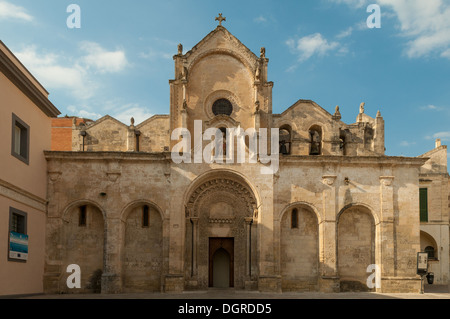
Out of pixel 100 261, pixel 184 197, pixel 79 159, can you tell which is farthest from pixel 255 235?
pixel 79 159

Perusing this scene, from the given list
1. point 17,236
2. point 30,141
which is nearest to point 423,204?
point 30,141

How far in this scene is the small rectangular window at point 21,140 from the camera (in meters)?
Answer: 21.7

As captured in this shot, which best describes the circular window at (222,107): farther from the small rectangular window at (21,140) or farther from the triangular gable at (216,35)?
the small rectangular window at (21,140)

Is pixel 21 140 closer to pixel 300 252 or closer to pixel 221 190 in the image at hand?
pixel 221 190

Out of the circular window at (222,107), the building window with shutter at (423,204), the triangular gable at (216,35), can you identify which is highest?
the triangular gable at (216,35)

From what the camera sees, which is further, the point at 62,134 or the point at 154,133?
the point at 62,134

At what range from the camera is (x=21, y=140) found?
22.8 meters

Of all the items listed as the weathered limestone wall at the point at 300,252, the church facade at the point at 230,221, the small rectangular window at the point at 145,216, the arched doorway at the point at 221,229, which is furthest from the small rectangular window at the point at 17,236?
the weathered limestone wall at the point at 300,252

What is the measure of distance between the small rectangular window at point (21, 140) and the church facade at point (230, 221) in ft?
8.59

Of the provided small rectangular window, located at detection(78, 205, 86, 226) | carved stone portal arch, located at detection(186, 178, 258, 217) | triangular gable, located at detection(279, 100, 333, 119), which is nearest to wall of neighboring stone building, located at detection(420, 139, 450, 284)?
triangular gable, located at detection(279, 100, 333, 119)

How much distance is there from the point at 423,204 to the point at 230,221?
18.4m

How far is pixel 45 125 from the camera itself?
25.7 m

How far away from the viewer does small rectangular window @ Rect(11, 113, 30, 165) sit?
856 inches

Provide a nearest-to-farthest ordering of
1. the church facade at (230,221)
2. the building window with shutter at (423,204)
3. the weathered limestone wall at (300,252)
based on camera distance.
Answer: the church facade at (230,221), the weathered limestone wall at (300,252), the building window with shutter at (423,204)
